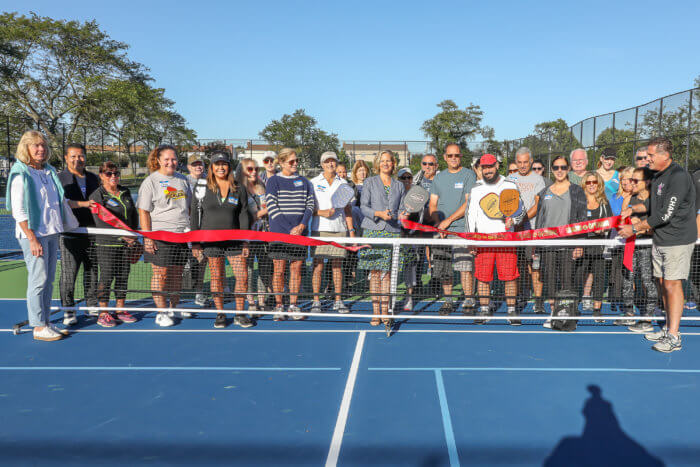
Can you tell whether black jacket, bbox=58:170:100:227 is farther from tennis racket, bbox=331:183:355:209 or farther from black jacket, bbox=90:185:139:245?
tennis racket, bbox=331:183:355:209

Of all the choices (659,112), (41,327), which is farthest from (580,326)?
(659,112)

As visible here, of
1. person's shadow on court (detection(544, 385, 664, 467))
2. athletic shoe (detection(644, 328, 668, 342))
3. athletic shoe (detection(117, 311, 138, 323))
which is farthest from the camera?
athletic shoe (detection(117, 311, 138, 323))

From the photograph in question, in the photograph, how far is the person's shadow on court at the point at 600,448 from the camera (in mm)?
3041

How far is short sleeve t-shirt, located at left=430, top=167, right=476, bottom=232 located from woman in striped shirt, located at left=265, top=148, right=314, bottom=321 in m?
1.76

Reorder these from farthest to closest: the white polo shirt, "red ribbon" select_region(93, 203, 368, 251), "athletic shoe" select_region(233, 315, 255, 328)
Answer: the white polo shirt
"athletic shoe" select_region(233, 315, 255, 328)
"red ribbon" select_region(93, 203, 368, 251)

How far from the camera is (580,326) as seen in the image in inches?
236

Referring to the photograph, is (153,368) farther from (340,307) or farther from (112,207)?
(340,307)

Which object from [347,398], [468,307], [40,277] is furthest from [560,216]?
[40,277]

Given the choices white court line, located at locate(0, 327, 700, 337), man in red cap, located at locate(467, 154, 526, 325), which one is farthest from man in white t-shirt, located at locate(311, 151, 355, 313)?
man in red cap, located at locate(467, 154, 526, 325)

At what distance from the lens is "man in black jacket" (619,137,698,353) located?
15.5 ft

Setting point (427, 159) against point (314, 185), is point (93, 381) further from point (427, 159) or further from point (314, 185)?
point (427, 159)

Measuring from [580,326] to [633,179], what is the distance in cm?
191

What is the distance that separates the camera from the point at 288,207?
579 centimetres

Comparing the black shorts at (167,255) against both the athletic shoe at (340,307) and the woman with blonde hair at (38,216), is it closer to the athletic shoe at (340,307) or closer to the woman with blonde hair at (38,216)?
the woman with blonde hair at (38,216)
